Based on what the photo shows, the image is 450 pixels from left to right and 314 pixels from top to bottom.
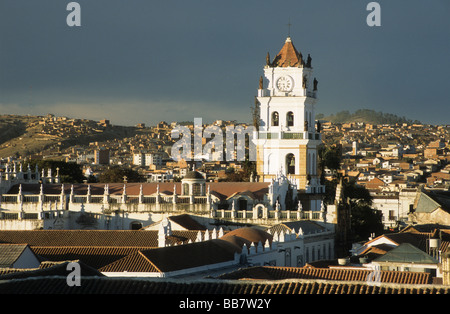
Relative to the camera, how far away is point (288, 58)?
80812mm

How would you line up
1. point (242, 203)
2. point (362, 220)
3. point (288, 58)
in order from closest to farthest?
point (242, 203)
point (288, 58)
point (362, 220)

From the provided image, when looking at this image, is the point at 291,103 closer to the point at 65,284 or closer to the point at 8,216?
the point at 8,216

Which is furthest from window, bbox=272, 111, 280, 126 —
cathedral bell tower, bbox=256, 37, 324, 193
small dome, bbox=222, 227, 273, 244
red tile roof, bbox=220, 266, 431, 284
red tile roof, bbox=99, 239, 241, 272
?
red tile roof, bbox=220, 266, 431, 284

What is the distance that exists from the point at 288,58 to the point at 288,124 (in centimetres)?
478

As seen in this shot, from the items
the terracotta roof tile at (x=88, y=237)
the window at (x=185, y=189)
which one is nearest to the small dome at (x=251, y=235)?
the terracotta roof tile at (x=88, y=237)

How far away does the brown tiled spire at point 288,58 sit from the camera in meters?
80.5

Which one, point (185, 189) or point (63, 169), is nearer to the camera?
point (185, 189)

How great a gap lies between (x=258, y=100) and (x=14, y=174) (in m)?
17.9

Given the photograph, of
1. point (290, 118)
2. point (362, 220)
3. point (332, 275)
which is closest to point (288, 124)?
A: point (290, 118)

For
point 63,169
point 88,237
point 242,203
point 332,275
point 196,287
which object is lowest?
point 332,275

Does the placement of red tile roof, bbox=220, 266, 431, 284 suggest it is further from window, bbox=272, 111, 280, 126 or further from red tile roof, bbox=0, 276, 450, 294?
window, bbox=272, 111, 280, 126

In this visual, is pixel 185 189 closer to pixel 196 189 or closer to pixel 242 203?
pixel 196 189

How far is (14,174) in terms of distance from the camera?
81.1 metres
